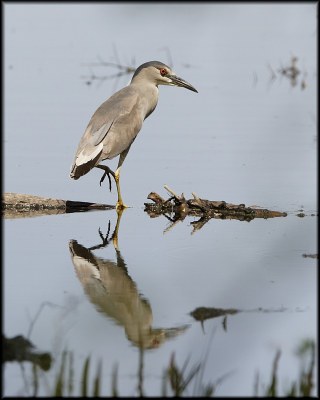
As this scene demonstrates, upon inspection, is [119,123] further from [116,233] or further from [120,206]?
[116,233]

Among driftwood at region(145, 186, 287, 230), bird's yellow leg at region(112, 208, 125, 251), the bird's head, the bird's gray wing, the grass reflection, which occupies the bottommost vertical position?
the grass reflection

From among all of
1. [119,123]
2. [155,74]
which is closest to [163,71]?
[155,74]

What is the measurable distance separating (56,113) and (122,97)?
9.91 feet

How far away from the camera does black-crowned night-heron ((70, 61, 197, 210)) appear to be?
7.28 metres

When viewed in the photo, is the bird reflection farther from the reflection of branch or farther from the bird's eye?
the bird's eye

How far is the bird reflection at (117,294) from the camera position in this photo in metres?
4.49

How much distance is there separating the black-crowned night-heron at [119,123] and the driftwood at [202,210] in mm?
330

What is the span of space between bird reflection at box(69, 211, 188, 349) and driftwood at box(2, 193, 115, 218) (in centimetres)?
58

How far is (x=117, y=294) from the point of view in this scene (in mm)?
5199

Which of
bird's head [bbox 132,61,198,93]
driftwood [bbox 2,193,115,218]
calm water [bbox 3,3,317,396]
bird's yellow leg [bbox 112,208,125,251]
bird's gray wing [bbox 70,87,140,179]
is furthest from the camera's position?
bird's head [bbox 132,61,198,93]

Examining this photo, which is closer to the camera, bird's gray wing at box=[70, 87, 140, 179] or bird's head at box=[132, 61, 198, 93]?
bird's gray wing at box=[70, 87, 140, 179]

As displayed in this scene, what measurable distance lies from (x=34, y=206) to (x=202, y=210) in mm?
1144


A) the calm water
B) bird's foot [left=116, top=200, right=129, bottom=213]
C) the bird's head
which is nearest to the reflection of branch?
the calm water

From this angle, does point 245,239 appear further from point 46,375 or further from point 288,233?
point 288,233
